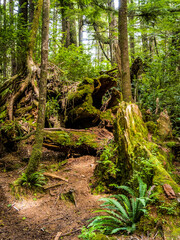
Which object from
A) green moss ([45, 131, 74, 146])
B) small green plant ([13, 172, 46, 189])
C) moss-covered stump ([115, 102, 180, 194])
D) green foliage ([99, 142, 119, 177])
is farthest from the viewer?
green moss ([45, 131, 74, 146])

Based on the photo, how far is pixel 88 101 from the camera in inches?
277

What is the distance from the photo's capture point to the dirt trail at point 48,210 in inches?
118

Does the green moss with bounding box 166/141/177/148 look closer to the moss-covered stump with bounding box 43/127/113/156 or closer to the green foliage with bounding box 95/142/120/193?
the moss-covered stump with bounding box 43/127/113/156

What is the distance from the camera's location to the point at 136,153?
12.3 feet

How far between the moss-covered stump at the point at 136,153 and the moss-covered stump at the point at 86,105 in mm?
2260

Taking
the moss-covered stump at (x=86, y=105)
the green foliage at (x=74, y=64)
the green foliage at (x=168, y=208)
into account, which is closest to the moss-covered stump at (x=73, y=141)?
the moss-covered stump at (x=86, y=105)

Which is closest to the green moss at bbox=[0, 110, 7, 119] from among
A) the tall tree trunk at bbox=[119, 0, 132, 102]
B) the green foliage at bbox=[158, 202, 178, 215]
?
the tall tree trunk at bbox=[119, 0, 132, 102]

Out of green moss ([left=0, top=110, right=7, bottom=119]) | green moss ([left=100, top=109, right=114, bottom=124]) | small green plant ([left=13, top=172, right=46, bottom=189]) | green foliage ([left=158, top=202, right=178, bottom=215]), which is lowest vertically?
small green plant ([left=13, top=172, right=46, bottom=189])

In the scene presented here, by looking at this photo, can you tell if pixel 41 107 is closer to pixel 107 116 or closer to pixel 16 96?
pixel 16 96

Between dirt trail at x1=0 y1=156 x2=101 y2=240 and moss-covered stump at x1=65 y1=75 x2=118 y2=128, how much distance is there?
241 centimetres

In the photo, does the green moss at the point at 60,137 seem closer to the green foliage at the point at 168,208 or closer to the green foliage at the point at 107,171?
the green foliage at the point at 107,171

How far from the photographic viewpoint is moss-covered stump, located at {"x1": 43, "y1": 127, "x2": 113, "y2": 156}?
18.7ft

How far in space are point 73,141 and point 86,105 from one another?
1.70m

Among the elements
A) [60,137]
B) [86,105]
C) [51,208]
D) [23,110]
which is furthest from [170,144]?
[23,110]
